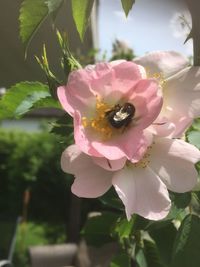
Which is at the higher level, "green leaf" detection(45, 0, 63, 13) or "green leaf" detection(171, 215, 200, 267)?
"green leaf" detection(45, 0, 63, 13)

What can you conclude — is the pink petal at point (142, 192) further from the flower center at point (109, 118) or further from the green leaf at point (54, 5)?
the green leaf at point (54, 5)

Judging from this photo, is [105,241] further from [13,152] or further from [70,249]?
[13,152]

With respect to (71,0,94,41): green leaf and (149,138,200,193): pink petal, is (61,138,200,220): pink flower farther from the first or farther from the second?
(71,0,94,41): green leaf

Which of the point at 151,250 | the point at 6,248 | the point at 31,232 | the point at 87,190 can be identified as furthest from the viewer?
the point at 31,232

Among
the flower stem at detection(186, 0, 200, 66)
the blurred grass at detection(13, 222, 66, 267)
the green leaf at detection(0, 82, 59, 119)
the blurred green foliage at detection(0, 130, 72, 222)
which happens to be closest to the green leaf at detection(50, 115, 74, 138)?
the green leaf at detection(0, 82, 59, 119)

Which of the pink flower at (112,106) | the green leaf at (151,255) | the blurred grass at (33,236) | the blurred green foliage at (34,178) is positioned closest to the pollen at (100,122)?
the pink flower at (112,106)

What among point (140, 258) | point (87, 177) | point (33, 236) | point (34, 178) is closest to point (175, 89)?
point (87, 177)

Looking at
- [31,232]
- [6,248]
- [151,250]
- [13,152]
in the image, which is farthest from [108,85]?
[13,152]
